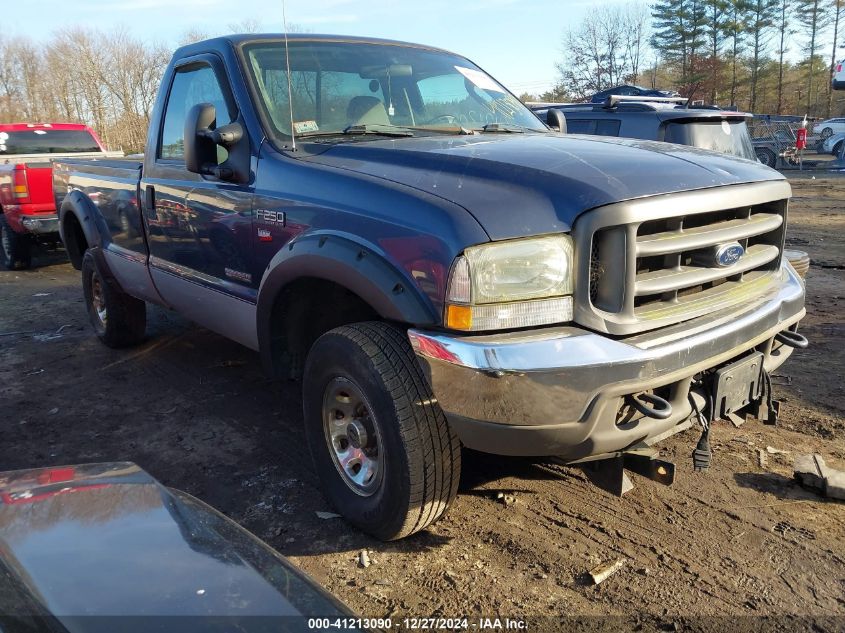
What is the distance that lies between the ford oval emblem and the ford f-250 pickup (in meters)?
0.02

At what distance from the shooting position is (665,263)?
2572mm

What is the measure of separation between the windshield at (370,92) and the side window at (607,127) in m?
4.64

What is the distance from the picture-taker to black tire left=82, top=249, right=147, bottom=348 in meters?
5.38

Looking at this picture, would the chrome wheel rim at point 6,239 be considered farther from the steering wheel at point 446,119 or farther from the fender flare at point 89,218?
the steering wheel at point 446,119

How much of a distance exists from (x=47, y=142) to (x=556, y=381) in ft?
38.0

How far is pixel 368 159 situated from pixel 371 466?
4.22ft

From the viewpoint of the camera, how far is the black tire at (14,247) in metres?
9.66

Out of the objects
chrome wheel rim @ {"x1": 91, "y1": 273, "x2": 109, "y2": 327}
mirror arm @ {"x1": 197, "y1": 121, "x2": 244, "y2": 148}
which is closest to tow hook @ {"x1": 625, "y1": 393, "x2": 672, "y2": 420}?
mirror arm @ {"x1": 197, "y1": 121, "x2": 244, "y2": 148}

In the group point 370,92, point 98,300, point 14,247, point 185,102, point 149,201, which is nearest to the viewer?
point 370,92

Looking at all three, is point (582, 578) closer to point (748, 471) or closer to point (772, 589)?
point (772, 589)

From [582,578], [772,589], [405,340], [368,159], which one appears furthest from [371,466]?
[772,589]

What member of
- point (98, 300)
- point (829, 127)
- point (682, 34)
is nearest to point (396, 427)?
point (98, 300)

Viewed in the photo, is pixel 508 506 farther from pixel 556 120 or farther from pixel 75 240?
pixel 75 240

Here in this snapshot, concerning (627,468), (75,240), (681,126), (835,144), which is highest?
(835,144)
